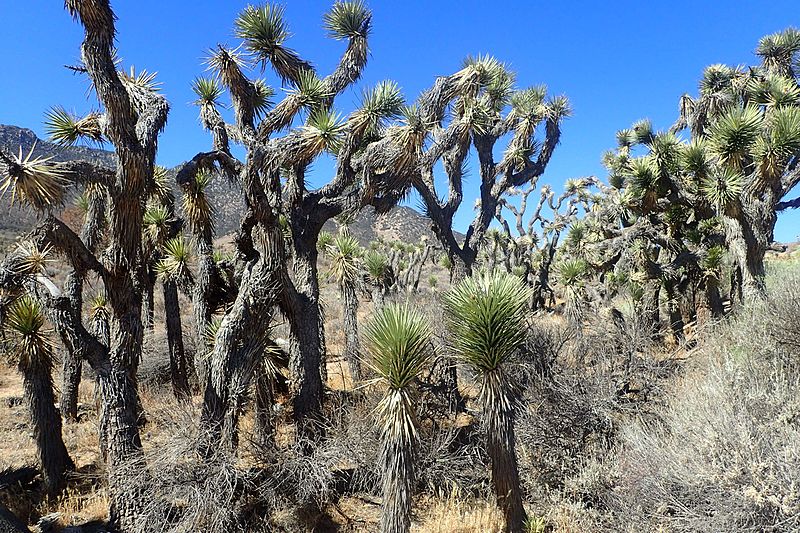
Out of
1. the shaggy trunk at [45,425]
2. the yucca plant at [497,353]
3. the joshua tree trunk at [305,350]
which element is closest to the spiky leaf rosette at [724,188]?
the yucca plant at [497,353]

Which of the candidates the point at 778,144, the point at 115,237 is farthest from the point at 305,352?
the point at 778,144

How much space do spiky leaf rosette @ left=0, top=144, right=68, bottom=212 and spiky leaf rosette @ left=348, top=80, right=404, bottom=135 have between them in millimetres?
3764

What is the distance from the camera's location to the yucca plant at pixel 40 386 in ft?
22.6

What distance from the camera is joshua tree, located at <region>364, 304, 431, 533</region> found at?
192 inches

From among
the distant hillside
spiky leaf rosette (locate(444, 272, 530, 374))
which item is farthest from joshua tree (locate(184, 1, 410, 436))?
the distant hillside

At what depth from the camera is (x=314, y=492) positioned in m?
5.96

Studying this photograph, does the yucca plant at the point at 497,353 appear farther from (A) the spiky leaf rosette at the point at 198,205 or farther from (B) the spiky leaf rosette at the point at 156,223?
(B) the spiky leaf rosette at the point at 156,223

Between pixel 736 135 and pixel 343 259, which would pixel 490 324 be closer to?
pixel 343 259

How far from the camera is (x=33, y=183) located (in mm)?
4766

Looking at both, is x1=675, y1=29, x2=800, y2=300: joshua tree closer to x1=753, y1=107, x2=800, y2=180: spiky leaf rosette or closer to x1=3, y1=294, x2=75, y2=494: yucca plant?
x1=753, y1=107, x2=800, y2=180: spiky leaf rosette

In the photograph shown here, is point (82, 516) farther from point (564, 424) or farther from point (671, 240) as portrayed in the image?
point (671, 240)

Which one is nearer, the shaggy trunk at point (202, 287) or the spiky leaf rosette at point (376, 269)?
the shaggy trunk at point (202, 287)

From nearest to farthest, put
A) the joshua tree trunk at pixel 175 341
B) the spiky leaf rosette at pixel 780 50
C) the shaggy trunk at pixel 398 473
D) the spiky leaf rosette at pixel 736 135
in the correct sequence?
1. the shaggy trunk at pixel 398 473
2. the spiky leaf rosette at pixel 736 135
3. the joshua tree trunk at pixel 175 341
4. the spiky leaf rosette at pixel 780 50

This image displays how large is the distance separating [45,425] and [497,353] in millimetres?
6947
